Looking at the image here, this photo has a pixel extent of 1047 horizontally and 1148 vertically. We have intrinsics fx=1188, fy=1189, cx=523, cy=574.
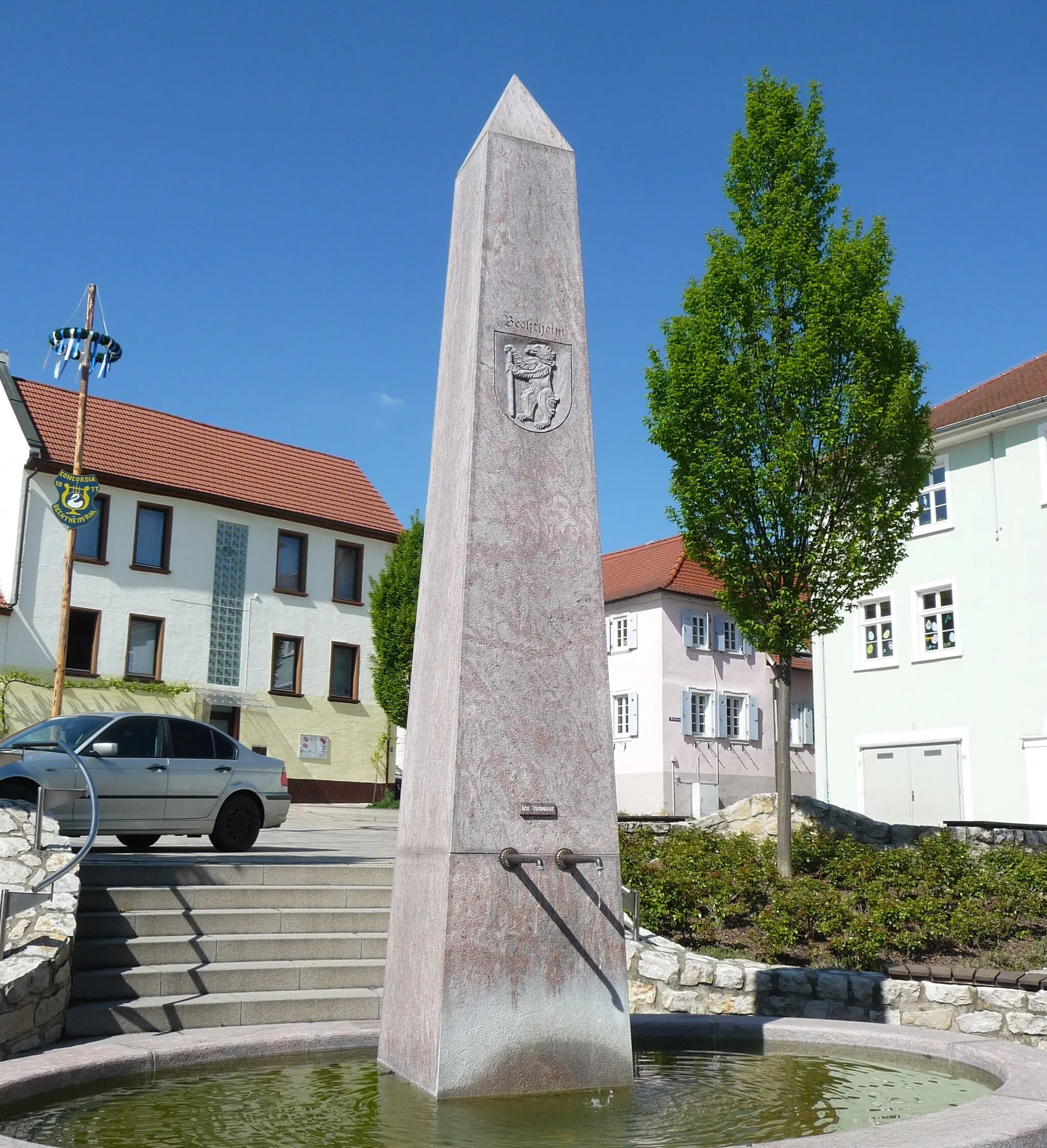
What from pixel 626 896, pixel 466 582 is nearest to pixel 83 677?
pixel 626 896

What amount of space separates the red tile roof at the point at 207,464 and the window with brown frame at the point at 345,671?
3.59m

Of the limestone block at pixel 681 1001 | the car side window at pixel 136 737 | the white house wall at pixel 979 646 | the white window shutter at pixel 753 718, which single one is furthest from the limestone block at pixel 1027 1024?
the white window shutter at pixel 753 718

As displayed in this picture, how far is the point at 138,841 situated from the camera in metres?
13.6

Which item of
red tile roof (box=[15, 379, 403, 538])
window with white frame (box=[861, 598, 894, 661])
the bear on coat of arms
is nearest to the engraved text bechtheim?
the bear on coat of arms

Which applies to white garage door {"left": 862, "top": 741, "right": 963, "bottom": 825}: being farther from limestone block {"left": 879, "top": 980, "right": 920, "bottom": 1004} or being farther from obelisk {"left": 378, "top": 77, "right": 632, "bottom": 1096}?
obelisk {"left": 378, "top": 77, "right": 632, "bottom": 1096}

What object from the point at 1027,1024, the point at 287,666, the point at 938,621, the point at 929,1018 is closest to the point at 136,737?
the point at 929,1018

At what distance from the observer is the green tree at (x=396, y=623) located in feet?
110

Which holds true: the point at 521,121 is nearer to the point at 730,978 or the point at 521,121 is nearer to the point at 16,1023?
the point at 16,1023

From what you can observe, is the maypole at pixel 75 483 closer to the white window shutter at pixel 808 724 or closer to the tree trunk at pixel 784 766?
the tree trunk at pixel 784 766

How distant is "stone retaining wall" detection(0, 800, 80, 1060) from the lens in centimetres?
588

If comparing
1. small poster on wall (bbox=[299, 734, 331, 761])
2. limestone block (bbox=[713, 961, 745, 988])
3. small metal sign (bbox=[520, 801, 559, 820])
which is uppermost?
small poster on wall (bbox=[299, 734, 331, 761])

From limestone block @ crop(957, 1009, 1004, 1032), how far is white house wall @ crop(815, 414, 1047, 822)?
15.9 meters

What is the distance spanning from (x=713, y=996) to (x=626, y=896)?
955 millimetres

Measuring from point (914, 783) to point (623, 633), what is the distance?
15522mm
